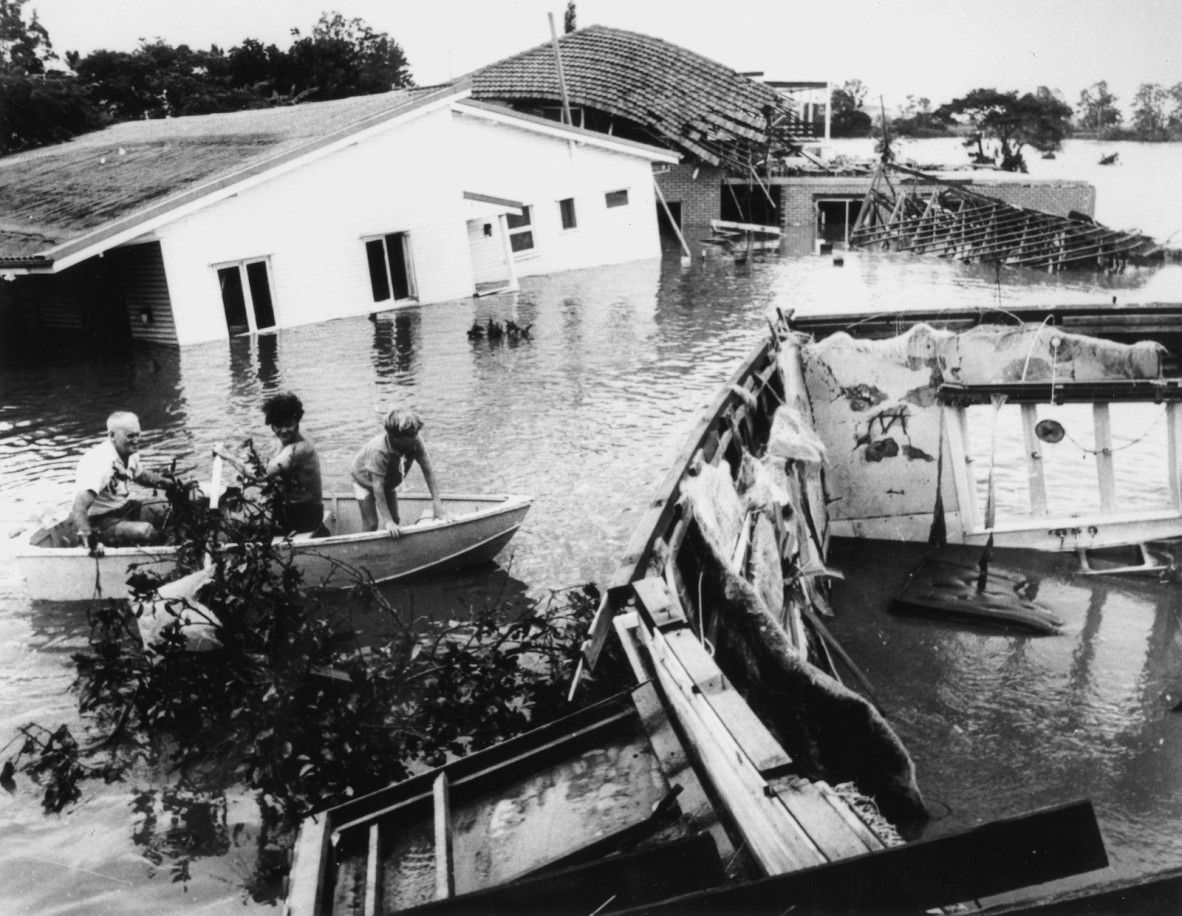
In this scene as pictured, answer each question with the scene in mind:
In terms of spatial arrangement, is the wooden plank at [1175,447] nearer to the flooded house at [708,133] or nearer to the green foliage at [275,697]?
the green foliage at [275,697]

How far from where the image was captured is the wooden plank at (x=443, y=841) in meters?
3.52

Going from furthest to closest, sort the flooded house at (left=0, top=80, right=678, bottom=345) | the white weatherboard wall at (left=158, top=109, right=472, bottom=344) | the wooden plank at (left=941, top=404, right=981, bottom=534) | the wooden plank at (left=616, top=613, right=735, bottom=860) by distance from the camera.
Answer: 1. the white weatherboard wall at (left=158, top=109, right=472, bottom=344)
2. the flooded house at (left=0, top=80, right=678, bottom=345)
3. the wooden plank at (left=941, top=404, right=981, bottom=534)
4. the wooden plank at (left=616, top=613, right=735, bottom=860)

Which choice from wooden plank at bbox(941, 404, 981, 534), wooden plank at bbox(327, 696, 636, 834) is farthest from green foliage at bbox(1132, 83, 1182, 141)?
wooden plank at bbox(327, 696, 636, 834)

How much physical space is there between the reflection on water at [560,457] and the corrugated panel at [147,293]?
0.61 meters

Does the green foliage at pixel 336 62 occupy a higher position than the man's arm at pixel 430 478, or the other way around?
the green foliage at pixel 336 62

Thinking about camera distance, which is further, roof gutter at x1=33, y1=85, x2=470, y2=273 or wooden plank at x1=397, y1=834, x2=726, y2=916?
roof gutter at x1=33, y1=85, x2=470, y2=273

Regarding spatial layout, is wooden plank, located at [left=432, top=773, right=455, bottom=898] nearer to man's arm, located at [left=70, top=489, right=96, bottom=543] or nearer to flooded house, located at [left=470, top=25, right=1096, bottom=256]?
man's arm, located at [left=70, top=489, right=96, bottom=543]

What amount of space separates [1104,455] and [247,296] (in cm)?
1614

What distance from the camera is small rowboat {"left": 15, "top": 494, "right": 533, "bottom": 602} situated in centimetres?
827

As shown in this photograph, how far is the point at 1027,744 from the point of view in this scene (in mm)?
5723

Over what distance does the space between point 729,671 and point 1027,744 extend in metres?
2.23

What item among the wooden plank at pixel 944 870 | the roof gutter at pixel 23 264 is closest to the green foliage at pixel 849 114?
the roof gutter at pixel 23 264

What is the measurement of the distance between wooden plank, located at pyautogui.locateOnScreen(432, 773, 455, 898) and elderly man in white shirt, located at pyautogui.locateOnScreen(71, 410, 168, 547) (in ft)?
16.4

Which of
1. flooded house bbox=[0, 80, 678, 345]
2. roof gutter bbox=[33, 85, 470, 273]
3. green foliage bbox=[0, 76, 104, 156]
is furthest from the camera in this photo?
green foliage bbox=[0, 76, 104, 156]
